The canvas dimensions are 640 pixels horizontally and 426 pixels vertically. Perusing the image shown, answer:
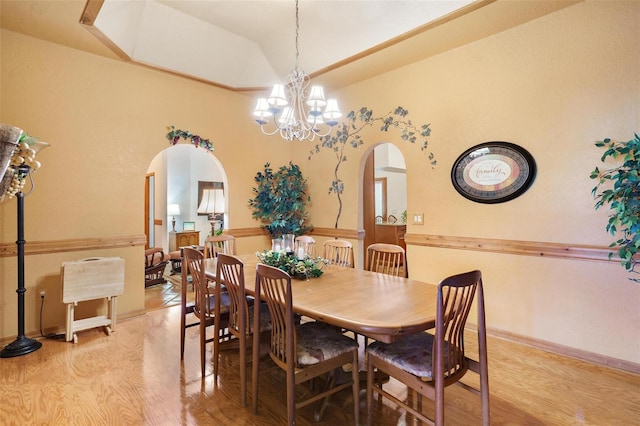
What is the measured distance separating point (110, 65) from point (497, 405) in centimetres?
477

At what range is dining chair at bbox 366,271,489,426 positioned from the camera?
149 cm

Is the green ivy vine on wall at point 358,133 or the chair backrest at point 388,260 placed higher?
the green ivy vine on wall at point 358,133

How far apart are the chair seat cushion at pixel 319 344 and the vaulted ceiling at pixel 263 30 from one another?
9.19ft

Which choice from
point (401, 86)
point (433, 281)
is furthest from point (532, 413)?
point (401, 86)

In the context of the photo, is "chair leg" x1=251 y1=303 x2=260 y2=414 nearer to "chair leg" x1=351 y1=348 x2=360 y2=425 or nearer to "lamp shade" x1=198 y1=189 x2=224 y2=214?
"chair leg" x1=351 y1=348 x2=360 y2=425

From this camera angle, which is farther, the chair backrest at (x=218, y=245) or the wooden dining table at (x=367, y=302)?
the chair backrest at (x=218, y=245)

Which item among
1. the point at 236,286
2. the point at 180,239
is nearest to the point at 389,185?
the point at 180,239

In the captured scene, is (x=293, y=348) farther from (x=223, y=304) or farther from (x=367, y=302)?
(x=223, y=304)

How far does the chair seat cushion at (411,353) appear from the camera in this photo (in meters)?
1.63

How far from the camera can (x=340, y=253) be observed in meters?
3.21

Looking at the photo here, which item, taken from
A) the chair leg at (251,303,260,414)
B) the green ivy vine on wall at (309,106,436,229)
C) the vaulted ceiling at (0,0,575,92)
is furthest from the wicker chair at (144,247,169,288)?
the chair leg at (251,303,260,414)

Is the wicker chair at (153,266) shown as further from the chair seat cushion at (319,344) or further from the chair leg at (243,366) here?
the chair seat cushion at (319,344)

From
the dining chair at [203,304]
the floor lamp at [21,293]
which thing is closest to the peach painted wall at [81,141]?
the floor lamp at [21,293]

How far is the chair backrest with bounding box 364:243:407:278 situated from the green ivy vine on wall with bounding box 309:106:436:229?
1319 millimetres
